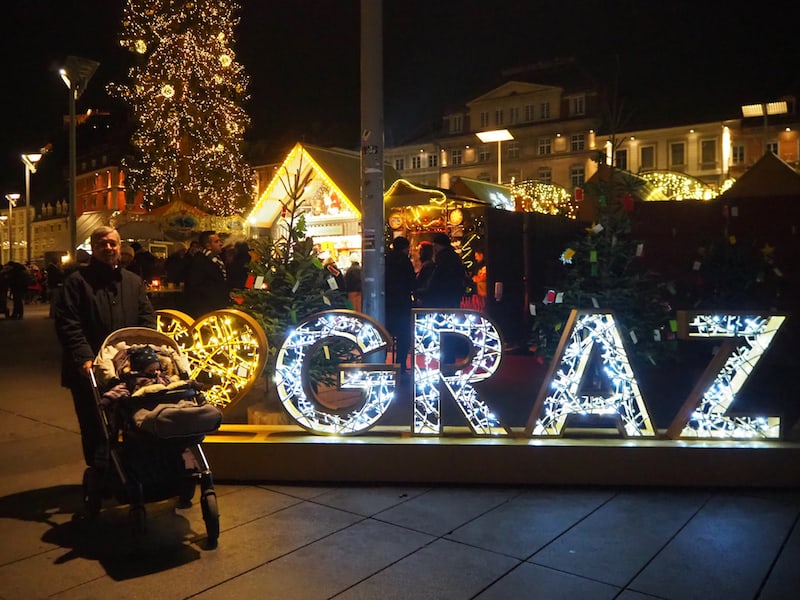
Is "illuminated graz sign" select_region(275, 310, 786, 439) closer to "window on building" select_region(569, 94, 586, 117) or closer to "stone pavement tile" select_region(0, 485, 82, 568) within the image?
"stone pavement tile" select_region(0, 485, 82, 568)

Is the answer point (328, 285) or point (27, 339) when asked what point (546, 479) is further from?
point (27, 339)

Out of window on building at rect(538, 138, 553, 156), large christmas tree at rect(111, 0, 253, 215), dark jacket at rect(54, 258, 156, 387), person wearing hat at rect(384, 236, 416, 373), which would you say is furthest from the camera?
window on building at rect(538, 138, 553, 156)

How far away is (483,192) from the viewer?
14.3 metres

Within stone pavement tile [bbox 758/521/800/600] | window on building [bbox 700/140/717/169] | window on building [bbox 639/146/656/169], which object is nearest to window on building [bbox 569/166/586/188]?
Result: window on building [bbox 639/146/656/169]

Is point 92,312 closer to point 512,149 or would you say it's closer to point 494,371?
point 494,371

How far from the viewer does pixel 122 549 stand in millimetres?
4117

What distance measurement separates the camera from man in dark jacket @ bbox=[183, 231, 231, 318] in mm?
8641

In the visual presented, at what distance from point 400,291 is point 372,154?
2.90 m

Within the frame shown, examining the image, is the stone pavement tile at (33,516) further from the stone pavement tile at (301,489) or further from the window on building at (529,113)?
the window on building at (529,113)

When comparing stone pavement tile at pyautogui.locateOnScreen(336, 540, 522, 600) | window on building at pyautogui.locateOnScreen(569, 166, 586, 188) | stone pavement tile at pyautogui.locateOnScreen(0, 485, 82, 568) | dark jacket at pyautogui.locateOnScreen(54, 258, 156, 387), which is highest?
window on building at pyautogui.locateOnScreen(569, 166, 586, 188)

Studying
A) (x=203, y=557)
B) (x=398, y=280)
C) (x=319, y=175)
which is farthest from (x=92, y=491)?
(x=319, y=175)

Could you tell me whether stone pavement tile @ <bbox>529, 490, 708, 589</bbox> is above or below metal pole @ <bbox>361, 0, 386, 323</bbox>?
below

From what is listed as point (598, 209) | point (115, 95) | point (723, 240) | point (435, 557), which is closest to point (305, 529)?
point (435, 557)

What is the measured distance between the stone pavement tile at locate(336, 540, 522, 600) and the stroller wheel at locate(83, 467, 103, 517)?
6.26 feet
